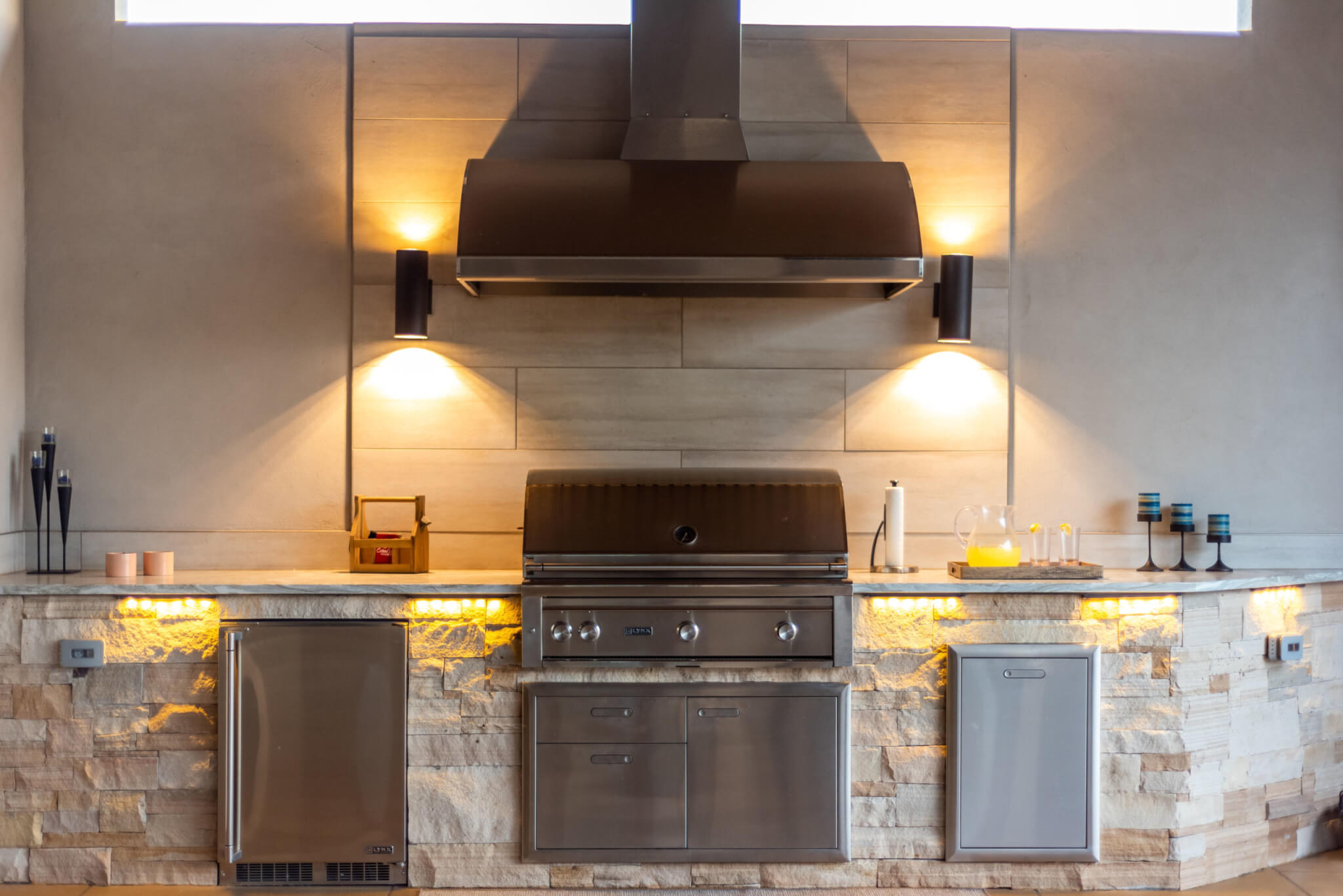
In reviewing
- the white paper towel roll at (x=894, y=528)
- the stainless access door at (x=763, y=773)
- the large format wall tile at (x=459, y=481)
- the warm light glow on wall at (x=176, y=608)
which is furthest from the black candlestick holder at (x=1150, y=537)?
the warm light glow on wall at (x=176, y=608)

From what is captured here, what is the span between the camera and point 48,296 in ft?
11.3

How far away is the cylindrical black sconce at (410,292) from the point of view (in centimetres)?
330

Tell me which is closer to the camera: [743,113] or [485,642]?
[485,642]

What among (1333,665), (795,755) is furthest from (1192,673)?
(795,755)

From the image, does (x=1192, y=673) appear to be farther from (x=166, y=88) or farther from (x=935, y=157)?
(x=166, y=88)

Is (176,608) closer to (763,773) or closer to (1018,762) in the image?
(763,773)

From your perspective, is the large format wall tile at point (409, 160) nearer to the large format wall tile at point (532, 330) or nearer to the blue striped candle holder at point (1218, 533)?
the large format wall tile at point (532, 330)

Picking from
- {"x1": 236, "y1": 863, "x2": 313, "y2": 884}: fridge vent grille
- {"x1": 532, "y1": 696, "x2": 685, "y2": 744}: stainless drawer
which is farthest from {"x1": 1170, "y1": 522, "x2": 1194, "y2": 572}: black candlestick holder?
{"x1": 236, "y1": 863, "x2": 313, "y2": 884}: fridge vent grille

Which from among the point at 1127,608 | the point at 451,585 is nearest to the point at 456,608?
the point at 451,585

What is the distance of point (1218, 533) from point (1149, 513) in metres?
0.25

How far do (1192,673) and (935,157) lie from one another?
193 cm

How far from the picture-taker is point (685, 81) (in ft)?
10.6

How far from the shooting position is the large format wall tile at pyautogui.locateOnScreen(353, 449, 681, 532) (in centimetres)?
343

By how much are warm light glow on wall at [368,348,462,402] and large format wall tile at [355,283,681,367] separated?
0.03m
